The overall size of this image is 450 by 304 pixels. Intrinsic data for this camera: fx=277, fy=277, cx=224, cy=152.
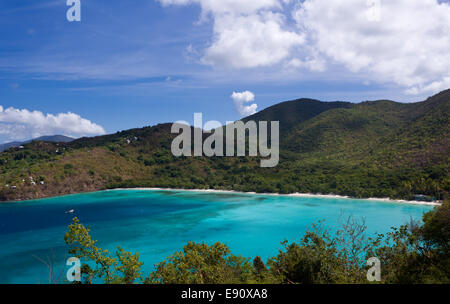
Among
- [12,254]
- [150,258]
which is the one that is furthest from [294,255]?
[12,254]

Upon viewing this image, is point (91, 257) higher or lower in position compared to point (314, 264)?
higher

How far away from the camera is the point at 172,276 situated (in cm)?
1280

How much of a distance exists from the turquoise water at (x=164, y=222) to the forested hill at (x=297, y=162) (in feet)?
19.8

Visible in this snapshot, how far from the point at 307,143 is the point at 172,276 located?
100 metres

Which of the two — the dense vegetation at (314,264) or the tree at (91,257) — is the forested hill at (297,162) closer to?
the dense vegetation at (314,264)

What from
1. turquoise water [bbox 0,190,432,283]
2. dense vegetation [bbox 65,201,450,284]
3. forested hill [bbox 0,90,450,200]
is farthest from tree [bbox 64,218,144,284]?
forested hill [bbox 0,90,450,200]

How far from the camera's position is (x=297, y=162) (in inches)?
3504

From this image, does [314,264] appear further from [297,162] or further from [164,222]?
[297,162]

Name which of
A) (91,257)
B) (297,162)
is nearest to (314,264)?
(91,257)

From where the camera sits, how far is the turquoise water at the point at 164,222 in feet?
101

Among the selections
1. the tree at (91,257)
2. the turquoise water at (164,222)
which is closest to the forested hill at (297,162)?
the turquoise water at (164,222)

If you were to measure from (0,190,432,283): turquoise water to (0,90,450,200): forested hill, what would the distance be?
19.8 feet

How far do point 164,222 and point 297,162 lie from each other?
55.3 m

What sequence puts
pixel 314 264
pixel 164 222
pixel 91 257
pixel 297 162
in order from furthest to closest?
pixel 297 162
pixel 164 222
pixel 314 264
pixel 91 257
